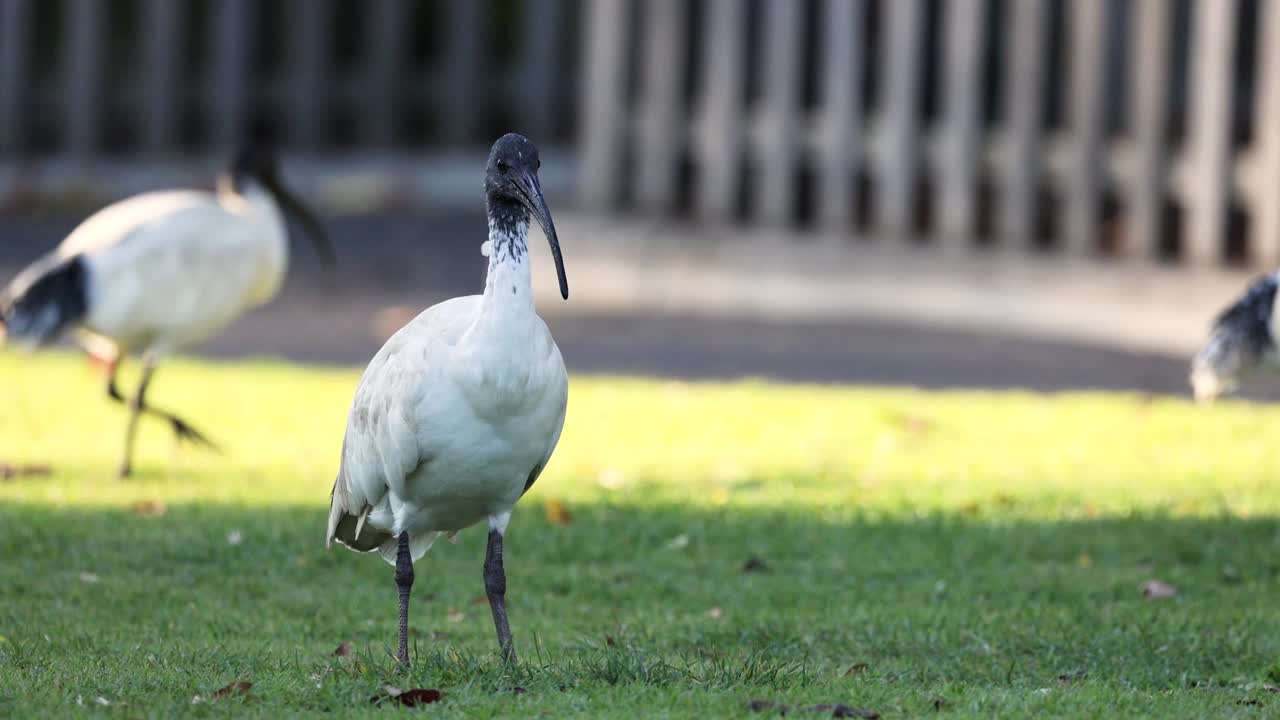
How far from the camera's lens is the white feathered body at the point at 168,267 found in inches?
326

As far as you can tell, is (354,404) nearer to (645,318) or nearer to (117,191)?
(645,318)

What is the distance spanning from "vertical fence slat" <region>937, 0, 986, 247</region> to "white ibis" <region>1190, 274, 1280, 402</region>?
489cm

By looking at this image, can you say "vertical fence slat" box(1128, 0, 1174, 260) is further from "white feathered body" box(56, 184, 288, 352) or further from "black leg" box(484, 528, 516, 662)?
"black leg" box(484, 528, 516, 662)

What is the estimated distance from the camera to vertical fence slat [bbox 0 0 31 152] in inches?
681

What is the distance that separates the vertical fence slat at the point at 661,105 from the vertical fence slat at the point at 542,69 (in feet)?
8.27

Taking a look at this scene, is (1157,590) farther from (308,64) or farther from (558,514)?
(308,64)

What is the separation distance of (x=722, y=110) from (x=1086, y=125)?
277cm

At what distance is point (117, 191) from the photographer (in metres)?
17.2

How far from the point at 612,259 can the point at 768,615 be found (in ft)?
26.9

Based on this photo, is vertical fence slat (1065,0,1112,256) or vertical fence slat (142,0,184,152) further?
vertical fence slat (142,0,184,152)

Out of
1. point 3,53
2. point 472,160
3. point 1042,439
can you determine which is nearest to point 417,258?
point 472,160

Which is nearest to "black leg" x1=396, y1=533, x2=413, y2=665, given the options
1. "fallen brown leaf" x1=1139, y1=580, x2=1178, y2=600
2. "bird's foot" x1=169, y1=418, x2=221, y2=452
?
"fallen brown leaf" x1=1139, y1=580, x2=1178, y2=600

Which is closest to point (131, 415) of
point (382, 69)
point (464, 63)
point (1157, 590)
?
point (1157, 590)

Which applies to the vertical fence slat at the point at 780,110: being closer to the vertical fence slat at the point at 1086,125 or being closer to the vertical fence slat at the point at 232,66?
the vertical fence slat at the point at 1086,125
